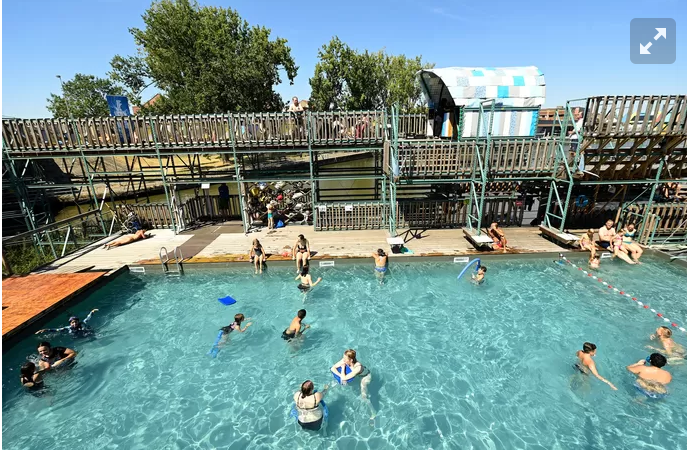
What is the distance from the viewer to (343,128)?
15031 millimetres

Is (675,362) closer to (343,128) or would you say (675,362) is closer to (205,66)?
(343,128)

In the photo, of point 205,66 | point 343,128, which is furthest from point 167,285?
point 205,66

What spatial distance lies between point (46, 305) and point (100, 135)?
877 cm

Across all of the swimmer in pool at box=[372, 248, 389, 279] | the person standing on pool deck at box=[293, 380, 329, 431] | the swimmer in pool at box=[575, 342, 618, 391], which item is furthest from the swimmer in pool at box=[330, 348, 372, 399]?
the swimmer in pool at box=[575, 342, 618, 391]

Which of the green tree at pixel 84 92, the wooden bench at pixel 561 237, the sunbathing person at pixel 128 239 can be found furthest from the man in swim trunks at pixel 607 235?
the green tree at pixel 84 92

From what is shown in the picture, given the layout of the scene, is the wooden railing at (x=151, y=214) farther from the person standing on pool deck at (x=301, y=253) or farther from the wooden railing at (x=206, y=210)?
the person standing on pool deck at (x=301, y=253)

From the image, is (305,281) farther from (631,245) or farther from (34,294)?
(631,245)

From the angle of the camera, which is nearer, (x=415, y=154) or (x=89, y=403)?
(x=89, y=403)

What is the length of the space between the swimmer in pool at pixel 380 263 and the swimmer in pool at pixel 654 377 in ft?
24.6

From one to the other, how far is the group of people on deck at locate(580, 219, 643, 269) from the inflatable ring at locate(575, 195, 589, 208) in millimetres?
2565

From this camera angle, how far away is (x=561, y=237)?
44.7ft

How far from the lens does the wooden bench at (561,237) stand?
13.4 meters

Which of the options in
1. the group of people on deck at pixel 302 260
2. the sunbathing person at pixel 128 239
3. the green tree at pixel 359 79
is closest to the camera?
the group of people on deck at pixel 302 260

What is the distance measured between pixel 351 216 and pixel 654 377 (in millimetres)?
11937
